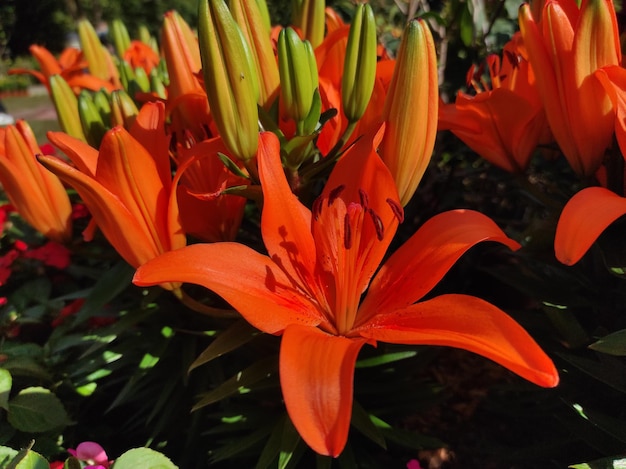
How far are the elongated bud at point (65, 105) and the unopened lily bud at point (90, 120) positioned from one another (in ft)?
0.25

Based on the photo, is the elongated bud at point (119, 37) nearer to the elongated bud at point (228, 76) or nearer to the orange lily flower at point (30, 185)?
the orange lily flower at point (30, 185)

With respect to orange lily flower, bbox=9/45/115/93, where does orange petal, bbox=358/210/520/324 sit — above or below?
below

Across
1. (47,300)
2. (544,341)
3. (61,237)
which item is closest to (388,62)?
(544,341)

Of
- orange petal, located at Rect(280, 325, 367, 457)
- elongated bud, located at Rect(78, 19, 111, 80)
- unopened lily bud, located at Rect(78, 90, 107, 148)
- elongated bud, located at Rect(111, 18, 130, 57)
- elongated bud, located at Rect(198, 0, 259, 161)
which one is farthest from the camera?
elongated bud, located at Rect(111, 18, 130, 57)

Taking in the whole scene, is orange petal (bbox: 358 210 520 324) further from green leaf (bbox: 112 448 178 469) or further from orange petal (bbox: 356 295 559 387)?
green leaf (bbox: 112 448 178 469)

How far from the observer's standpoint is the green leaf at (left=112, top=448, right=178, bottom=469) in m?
0.69

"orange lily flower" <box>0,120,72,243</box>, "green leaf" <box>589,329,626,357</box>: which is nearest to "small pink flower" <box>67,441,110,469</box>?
"orange lily flower" <box>0,120,72,243</box>

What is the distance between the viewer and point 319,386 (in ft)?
1.84

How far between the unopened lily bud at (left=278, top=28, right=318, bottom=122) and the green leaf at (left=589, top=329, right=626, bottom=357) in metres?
0.47

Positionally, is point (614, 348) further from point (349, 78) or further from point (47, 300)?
point (47, 300)

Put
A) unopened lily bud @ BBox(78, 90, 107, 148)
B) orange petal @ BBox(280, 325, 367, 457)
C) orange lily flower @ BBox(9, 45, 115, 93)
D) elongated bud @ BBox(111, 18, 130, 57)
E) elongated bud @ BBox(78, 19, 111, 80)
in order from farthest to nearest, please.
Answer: elongated bud @ BBox(111, 18, 130, 57) < elongated bud @ BBox(78, 19, 111, 80) < orange lily flower @ BBox(9, 45, 115, 93) < unopened lily bud @ BBox(78, 90, 107, 148) < orange petal @ BBox(280, 325, 367, 457)

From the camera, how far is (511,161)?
35.9 inches

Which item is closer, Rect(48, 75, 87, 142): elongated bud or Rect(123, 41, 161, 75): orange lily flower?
Rect(48, 75, 87, 142): elongated bud

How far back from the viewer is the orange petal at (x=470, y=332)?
1.77 ft
